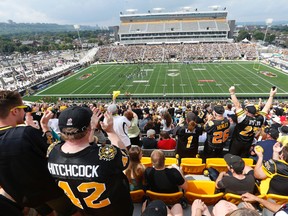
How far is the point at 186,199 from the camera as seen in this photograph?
3.53 m

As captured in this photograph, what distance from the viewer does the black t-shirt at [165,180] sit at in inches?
129

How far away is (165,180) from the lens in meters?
3.30

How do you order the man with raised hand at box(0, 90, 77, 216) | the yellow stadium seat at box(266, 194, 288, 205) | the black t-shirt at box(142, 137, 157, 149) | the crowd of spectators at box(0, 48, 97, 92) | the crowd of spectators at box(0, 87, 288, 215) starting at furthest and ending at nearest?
the crowd of spectators at box(0, 48, 97, 92) → the black t-shirt at box(142, 137, 157, 149) → the yellow stadium seat at box(266, 194, 288, 205) → the man with raised hand at box(0, 90, 77, 216) → the crowd of spectators at box(0, 87, 288, 215)

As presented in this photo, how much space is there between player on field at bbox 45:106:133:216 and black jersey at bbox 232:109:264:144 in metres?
3.67

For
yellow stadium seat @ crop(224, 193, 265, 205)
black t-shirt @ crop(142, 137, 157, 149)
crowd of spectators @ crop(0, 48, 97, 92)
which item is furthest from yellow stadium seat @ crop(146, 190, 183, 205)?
crowd of spectators @ crop(0, 48, 97, 92)

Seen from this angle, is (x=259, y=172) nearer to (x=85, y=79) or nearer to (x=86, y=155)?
(x=86, y=155)

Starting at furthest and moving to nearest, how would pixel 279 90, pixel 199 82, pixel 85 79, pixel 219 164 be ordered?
pixel 85 79
pixel 199 82
pixel 279 90
pixel 219 164

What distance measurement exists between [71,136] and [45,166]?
0.76 m

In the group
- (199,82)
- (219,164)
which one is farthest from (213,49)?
(219,164)

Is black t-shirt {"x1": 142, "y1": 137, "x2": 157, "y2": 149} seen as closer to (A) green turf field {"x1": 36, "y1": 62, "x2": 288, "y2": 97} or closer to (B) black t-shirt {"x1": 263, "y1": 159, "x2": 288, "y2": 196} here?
(B) black t-shirt {"x1": 263, "y1": 159, "x2": 288, "y2": 196}

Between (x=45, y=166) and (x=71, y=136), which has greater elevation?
(x=71, y=136)

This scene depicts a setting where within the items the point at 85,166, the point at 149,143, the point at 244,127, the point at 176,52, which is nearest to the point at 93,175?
the point at 85,166

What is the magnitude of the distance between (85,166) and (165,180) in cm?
167

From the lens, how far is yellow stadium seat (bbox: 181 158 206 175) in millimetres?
4457
